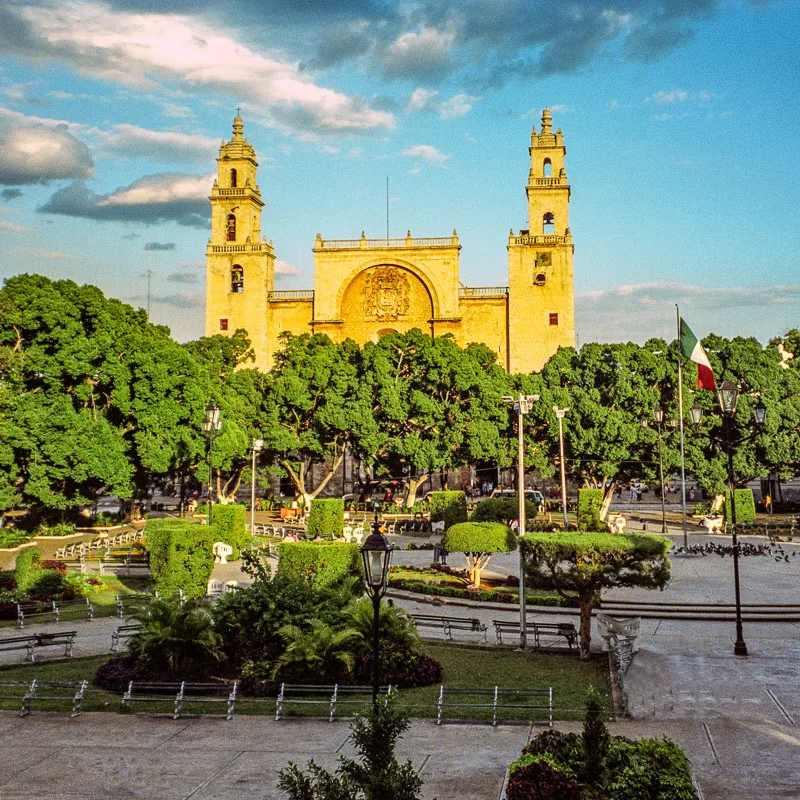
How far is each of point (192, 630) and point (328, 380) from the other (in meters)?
35.1

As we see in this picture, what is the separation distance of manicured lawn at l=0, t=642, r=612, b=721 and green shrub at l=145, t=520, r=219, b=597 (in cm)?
540

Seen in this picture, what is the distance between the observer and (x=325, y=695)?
46.4 feet

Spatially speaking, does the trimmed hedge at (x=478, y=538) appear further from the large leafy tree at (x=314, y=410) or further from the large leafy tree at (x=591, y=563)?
the large leafy tree at (x=314, y=410)

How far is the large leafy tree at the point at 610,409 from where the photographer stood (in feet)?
154

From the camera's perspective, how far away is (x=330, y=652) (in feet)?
48.4

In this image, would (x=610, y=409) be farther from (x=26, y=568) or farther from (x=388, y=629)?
(x=388, y=629)

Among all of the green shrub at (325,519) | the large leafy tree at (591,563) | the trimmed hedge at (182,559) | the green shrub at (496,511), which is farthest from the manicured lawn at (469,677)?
the green shrub at (325,519)

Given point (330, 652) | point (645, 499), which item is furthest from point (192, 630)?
point (645, 499)

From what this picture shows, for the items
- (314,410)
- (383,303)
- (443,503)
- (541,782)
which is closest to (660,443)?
(443,503)

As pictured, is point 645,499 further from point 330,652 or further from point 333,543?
point 330,652

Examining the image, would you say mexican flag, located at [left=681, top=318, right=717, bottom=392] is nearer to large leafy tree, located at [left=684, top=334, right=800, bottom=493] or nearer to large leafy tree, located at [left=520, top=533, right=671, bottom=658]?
large leafy tree, located at [left=684, top=334, right=800, bottom=493]

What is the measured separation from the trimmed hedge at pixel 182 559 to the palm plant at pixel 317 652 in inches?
330

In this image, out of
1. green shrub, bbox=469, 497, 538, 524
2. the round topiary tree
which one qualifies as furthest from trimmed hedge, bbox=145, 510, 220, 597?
green shrub, bbox=469, 497, 538, 524

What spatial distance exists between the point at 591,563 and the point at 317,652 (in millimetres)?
5471
